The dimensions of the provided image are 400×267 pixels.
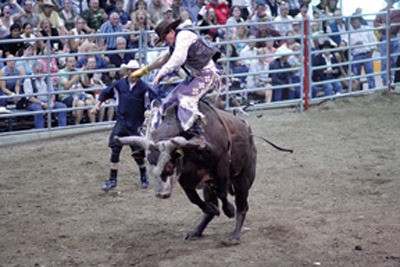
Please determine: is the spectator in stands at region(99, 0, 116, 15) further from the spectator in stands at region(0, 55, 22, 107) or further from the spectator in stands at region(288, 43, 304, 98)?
the spectator in stands at region(288, 43, 304, 98)

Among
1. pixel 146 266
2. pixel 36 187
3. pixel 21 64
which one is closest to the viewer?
pixel 146 266

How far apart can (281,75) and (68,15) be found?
417cm

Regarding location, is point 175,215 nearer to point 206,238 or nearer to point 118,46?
point 206,238

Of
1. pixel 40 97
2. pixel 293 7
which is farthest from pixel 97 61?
pixel 293 7

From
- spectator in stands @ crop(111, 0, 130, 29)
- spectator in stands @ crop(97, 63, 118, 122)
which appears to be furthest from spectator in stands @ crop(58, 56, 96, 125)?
spectator in stands @ crop(111, 0, 130, 29)

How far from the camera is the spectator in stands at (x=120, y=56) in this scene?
13.7 m

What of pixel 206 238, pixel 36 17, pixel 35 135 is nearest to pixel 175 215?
pixel 206 238

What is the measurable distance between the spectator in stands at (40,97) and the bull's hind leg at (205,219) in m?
5.36

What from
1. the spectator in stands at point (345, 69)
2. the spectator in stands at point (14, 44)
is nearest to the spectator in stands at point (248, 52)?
the spectator in stands at point (345, 69)

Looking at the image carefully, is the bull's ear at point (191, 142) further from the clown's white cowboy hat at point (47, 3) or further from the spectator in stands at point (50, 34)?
the clown's white cowboy hat at point (47, 3)

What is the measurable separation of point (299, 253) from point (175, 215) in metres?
2.03

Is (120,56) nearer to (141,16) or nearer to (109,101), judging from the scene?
(109,101)

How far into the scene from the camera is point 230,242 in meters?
8.03

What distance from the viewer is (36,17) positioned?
1448 centimetres
